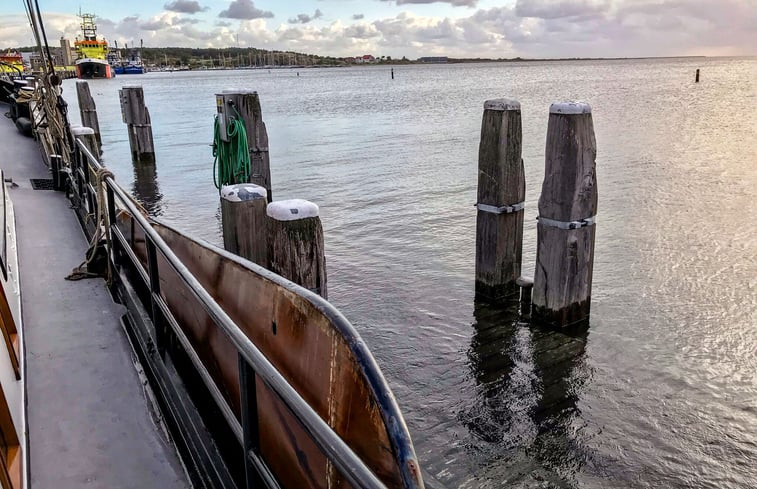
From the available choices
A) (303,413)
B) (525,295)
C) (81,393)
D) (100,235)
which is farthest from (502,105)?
(303,413)

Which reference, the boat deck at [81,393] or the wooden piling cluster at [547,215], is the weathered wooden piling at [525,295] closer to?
the wooden piling cluster at [547,215]

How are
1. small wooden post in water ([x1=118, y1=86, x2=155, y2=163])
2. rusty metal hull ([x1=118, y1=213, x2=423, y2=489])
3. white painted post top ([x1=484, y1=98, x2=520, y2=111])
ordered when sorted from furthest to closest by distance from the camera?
small wooden post in water ([x1=118, y1=86, x2=155, y2=163]) < white painted post top ([x1=484, y1=98, x2=520, y2=111]) < rusty metal hull ([x1=118, y1=213, x2=423, y2=489])

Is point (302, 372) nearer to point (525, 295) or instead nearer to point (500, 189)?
point (500, 189)

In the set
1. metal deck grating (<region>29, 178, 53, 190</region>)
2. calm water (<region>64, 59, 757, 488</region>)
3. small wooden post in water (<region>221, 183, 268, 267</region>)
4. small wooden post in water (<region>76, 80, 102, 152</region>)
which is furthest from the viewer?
small wooden post in water (<region>76, 80, 102, 152</region>)

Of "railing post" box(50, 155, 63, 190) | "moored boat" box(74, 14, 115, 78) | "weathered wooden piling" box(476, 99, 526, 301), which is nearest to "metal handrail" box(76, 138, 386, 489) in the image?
"weathered wooden piling" box(476, 99, 526, 301)

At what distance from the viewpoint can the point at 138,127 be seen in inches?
736

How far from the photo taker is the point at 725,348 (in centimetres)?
640

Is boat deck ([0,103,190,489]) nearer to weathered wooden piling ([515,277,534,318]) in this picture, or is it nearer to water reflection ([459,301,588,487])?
water reflection ([459,301,588,487])

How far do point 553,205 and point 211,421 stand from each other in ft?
12.9

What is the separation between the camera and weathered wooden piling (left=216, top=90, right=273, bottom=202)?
848 cm

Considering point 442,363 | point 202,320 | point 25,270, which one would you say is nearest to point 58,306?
point 25,270

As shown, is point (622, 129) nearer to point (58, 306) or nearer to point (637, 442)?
point (637, 442)

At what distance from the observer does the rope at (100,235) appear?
4891 millimetres

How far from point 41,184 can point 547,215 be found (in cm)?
731
